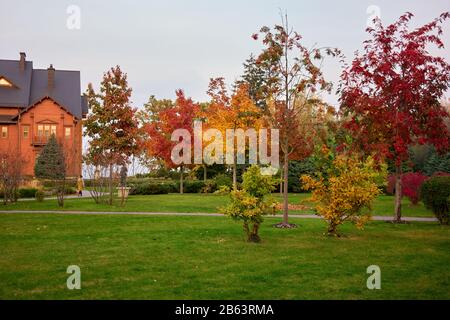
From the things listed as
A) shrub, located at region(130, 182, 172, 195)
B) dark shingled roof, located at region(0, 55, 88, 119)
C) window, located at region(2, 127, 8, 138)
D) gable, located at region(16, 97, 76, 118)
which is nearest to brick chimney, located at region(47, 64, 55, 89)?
dark shingled roof, located at region(0, 55, 88, 119)

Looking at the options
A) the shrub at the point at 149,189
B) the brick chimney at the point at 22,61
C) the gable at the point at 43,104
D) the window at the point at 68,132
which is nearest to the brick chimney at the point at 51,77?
the brick chimney at the point at 22,61

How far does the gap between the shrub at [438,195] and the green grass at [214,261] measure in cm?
94

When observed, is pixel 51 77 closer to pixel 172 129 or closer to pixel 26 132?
pixel 26 132

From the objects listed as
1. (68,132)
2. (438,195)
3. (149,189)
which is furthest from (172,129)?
(438,195)

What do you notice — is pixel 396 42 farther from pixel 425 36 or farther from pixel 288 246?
pixel 288 246

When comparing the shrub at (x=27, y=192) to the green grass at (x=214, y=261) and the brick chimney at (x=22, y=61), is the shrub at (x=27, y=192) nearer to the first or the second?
the green grass at (x=214, y=261)

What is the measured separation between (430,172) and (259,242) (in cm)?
2910

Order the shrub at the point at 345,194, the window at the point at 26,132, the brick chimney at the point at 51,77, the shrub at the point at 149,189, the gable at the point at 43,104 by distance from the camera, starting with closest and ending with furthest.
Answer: the shrub at the point at 345,194
the shrub at the point at 149,189
the gable at the point at 43,104
the window at the point at 26,132
the brick chimney at the point at 51,77

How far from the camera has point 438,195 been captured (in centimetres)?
1606

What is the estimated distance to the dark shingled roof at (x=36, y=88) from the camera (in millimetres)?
49438

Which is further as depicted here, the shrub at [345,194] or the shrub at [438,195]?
the shrub at [438,195]

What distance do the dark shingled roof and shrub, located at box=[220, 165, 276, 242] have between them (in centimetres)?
4204

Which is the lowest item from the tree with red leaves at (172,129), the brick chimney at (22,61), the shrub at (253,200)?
the shrub at (253,200)

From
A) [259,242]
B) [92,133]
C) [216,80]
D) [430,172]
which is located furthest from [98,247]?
[430,172]
